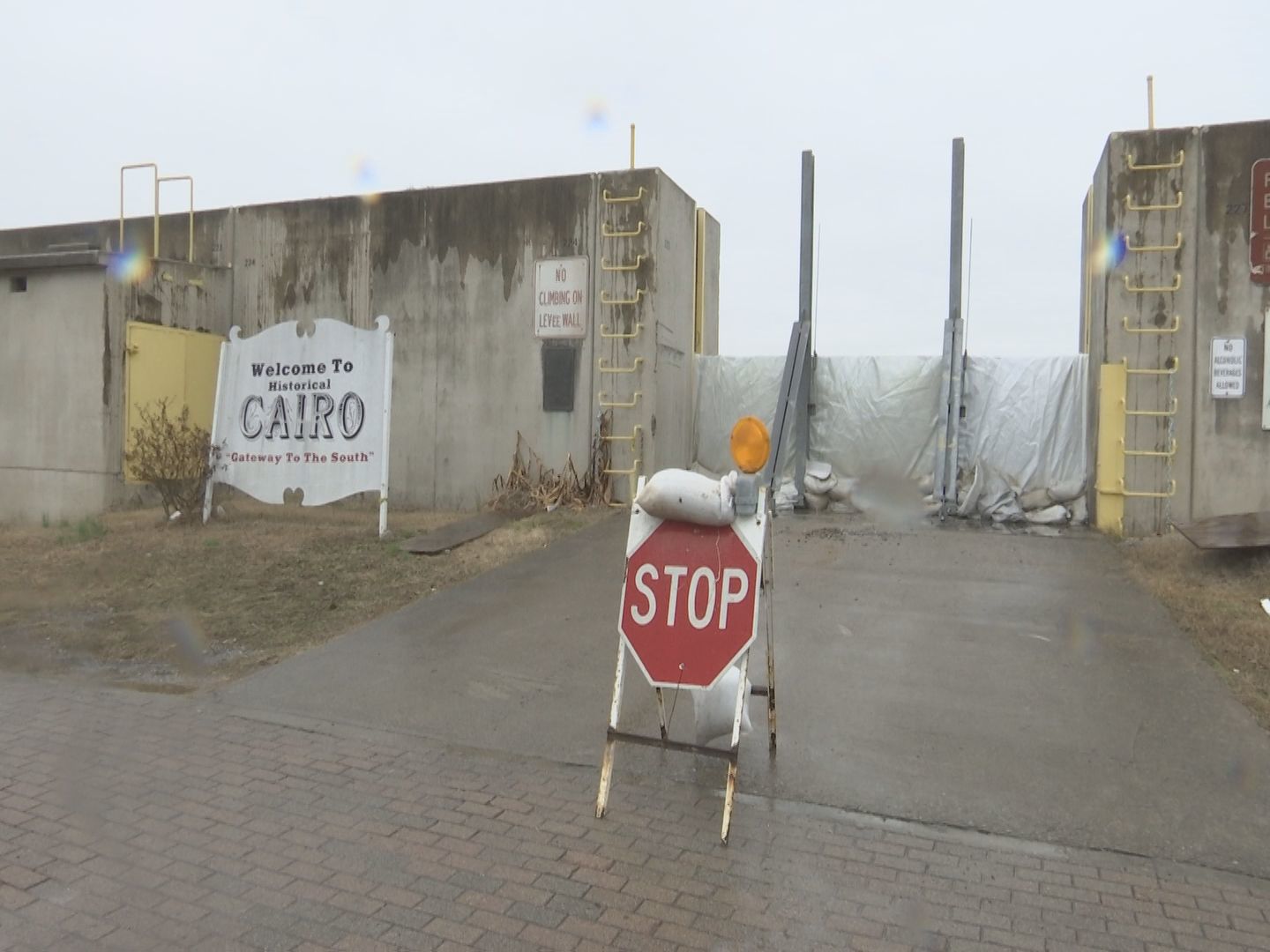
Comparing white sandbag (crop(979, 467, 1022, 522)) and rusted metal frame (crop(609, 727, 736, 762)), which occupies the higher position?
white sandbag (crop(979, 467, 1022, 522))

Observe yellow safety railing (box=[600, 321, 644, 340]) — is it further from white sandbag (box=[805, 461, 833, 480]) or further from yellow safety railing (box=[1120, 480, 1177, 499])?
yellow safety railing (box=[1120, 480, 1177, 499])

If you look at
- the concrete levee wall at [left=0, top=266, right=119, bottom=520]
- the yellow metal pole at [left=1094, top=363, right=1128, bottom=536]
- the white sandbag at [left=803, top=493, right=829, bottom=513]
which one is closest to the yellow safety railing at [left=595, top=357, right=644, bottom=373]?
the white sandbag at [left=803, top=493, right=829, bottom=513]

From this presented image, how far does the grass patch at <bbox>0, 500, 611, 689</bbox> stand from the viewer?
22.8 ft

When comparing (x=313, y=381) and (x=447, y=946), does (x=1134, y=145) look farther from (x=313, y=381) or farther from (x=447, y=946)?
(x=447, y=946)

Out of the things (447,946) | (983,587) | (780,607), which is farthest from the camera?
(983,587)

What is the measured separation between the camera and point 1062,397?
1133 cm

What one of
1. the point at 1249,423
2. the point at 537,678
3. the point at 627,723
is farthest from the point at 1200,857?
the point at 1249,423

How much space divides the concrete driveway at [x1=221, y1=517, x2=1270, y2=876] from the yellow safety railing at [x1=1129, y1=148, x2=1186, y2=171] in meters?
3.97

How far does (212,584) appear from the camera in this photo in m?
8.51

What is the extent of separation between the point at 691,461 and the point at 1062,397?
446 centimetres

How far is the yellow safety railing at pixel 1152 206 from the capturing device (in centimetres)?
972

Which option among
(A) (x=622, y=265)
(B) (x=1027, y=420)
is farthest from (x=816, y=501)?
(A) (x=622, y=265)

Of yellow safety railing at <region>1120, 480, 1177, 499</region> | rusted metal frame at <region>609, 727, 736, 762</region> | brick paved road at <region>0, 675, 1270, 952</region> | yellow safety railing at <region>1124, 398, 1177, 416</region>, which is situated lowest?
brick paved road at <region>0, 675, 1270, 952</region>

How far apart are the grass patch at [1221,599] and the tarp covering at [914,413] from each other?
2.07 meters
